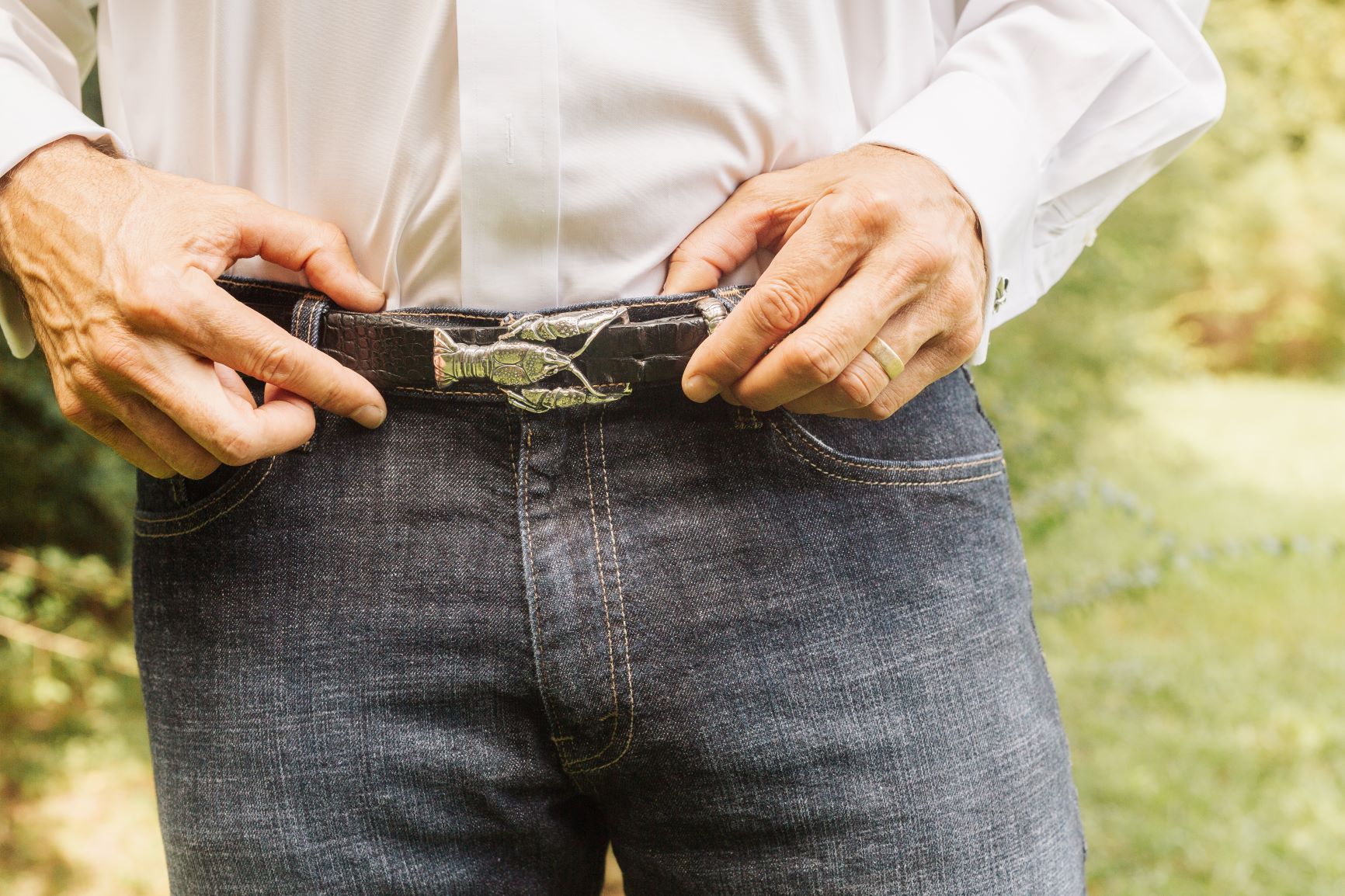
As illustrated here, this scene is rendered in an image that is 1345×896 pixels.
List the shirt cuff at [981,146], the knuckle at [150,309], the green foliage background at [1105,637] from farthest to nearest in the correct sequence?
the green foliage background at [1105,637], the shirt cuff at [981,146], the knuckle at [150,309]

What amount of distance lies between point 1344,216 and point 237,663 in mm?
13491

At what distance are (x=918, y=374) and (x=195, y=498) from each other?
2.36 ft

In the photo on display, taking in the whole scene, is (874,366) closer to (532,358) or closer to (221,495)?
(532,358)

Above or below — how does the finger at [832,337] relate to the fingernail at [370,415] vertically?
above

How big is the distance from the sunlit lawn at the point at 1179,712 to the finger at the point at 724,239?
77.8 inches

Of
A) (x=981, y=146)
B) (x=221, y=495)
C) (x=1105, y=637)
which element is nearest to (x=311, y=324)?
(x=221, y=495)

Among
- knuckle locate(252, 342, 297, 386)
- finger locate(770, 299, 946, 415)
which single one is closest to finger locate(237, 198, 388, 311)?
knuckle locate(252, 342, 297, 386)

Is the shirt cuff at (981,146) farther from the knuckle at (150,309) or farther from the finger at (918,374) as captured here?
the knuckle at (150,309)

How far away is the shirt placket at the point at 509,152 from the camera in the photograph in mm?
882

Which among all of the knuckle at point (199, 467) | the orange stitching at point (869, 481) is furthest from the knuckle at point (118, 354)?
the orange stitching at point (869, 481)

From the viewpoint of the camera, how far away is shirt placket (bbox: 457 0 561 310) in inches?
34.7

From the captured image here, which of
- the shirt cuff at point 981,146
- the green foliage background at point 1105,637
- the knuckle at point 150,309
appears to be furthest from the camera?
the green foliage background at point 1105,637

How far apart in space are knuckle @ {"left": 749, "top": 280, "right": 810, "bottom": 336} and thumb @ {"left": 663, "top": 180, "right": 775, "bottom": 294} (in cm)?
11

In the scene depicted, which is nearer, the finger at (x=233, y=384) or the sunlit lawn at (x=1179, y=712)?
the finger at (x=233, y=384)
